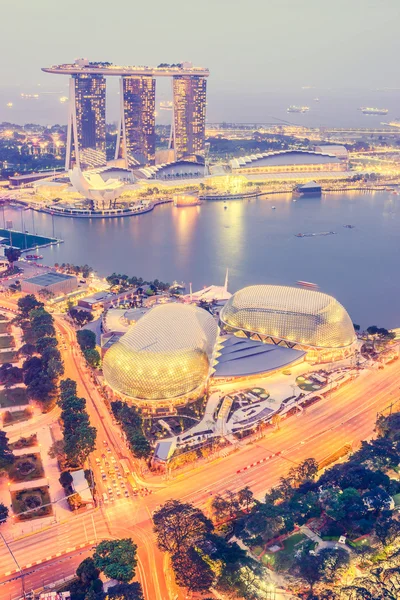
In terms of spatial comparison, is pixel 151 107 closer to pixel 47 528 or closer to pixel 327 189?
pixel 327 189

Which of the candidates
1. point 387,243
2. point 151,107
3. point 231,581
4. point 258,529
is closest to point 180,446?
point 258,529

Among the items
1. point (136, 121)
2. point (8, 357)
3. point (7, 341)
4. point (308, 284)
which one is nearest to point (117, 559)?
point (8, 357)

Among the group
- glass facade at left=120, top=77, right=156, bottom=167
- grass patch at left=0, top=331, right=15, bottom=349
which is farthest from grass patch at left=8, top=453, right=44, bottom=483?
glass facade at left=120, top=77, right=156, bottom=167

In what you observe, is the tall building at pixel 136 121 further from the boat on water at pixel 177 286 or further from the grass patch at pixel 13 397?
the grass patch at pixel 13 397

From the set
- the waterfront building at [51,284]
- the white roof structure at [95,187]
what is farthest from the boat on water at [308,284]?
the white roof structure at [95,187]

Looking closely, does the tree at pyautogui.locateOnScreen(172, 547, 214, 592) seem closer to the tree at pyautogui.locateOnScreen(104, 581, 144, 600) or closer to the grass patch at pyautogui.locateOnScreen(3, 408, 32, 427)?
the tree at pyautogui.locateOnScreen(104, 581, 144, 600)

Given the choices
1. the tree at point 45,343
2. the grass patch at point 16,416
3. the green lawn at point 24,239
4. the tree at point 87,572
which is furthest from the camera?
the green lawn at point 24,239

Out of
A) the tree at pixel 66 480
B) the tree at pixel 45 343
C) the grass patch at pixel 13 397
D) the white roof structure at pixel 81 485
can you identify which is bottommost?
the grass patch at pixel 13 397
